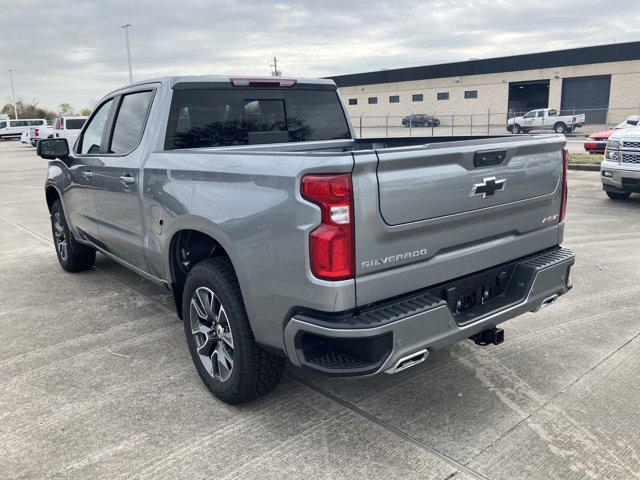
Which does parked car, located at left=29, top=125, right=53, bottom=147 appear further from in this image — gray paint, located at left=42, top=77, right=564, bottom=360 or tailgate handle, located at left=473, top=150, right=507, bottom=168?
tailgate handle, located at left=473, top=150, right=507, bottom=168

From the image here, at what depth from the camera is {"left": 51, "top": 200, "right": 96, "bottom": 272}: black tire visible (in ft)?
19.9

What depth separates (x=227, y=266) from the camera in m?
3.19

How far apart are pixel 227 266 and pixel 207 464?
1054 millimetres

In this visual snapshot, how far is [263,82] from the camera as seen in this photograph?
169 inches

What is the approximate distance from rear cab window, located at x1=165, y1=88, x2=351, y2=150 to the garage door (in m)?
41.6

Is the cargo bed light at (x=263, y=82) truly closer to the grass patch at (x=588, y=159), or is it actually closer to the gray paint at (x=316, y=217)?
the gray paint at (x=316, y=217)

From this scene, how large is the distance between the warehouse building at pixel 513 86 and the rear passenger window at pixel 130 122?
3566cm

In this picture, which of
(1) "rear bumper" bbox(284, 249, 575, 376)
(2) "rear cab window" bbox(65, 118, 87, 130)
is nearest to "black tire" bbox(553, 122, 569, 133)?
(2) "rear cab window" bbox(65, 118, 87, 130)

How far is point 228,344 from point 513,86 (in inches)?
1992

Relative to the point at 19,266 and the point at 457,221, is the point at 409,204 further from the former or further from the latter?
the point at 19,266

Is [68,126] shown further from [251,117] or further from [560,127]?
[560,127]

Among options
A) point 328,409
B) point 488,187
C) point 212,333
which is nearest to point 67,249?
point 212,333

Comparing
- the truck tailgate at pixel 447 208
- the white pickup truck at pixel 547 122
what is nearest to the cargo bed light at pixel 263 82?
the truck tailgate at pixel 447 208

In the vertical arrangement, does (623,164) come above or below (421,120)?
above
